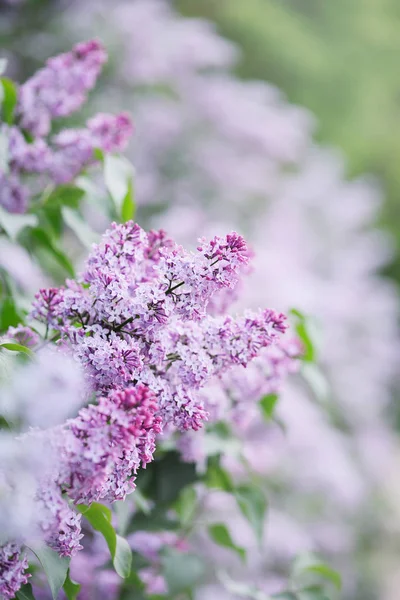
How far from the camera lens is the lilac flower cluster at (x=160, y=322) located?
0.67 meters

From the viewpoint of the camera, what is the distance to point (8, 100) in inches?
41.7

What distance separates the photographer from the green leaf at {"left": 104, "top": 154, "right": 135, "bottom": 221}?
3.24 feet

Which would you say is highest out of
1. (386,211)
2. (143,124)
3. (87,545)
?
(386,211)

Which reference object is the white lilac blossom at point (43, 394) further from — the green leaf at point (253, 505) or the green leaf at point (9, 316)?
the green leaf at point (253, 505)

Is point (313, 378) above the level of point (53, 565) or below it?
above

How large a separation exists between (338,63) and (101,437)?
415 centimetres

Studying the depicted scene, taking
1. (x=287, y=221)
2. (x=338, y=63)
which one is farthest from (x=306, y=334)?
(x=338, y=63)

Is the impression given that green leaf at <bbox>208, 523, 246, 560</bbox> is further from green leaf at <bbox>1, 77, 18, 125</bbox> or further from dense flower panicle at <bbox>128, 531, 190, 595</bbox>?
green leaf at <bbox>1, 77, 18, 125</bbox>

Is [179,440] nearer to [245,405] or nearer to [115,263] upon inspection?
[245,405]

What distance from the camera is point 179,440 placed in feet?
3.29

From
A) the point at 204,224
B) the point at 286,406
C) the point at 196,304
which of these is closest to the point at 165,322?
the point at 196,304

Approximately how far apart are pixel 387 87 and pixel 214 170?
6.57ft

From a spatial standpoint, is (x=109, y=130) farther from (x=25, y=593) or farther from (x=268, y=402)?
(x=25, y=593)

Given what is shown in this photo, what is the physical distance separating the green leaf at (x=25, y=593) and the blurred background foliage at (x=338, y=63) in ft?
12.3
